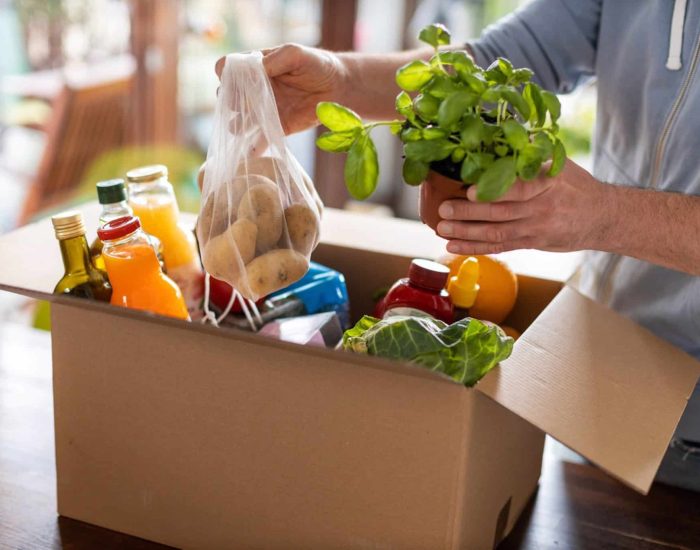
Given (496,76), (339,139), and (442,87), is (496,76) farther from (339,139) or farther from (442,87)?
(339,139)

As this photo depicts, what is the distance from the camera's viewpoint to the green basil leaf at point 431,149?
0.80 meters

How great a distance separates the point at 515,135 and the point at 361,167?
18 centimetres

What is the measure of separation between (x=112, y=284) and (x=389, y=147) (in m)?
3.25

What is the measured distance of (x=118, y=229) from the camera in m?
0.91

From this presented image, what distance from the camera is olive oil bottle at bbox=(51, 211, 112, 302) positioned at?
3.10 ft

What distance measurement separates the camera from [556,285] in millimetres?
1188

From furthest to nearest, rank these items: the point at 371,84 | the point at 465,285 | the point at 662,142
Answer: the point at 371,84 → the point at 662,142 → the point at 465,285

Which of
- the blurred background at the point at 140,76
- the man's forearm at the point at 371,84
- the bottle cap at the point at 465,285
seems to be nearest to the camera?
the bottle cap at the point at 465,285

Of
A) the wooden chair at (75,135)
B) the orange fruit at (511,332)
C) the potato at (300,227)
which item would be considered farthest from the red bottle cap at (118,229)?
the wooden chair at (75,135)

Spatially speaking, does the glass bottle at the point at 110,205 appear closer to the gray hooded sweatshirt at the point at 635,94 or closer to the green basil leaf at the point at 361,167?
the green basil leaf at the point at 361,167

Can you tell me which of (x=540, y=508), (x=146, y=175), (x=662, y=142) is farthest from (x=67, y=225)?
(x=662, y=142)

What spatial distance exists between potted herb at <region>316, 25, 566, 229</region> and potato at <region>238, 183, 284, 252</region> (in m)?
0.14

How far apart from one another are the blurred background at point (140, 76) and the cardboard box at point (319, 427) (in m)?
2.59

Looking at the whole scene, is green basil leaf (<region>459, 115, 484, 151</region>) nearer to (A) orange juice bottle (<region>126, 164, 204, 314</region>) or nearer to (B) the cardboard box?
(B) the cardboard box
